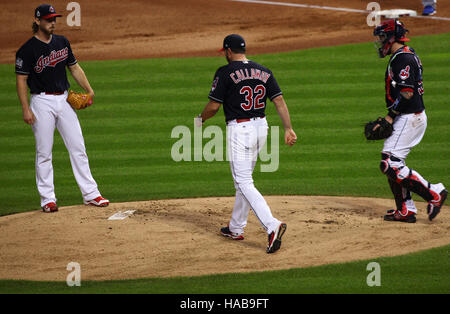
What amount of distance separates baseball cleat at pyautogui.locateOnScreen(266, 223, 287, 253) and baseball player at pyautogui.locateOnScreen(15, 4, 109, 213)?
2.50 metres

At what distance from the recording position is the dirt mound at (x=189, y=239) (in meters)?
6.03

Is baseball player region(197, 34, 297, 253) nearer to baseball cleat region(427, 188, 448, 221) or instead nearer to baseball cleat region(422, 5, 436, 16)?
baseball cleat region(427, 188, 448, 221)

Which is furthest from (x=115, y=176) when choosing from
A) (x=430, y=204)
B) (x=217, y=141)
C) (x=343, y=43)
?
(x=343, y=43)

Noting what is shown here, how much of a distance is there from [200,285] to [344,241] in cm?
167

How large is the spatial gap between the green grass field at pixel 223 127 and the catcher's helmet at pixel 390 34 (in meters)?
2.07

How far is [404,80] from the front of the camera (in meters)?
6.92

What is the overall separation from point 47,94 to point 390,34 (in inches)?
141

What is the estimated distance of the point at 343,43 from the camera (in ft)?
49.4

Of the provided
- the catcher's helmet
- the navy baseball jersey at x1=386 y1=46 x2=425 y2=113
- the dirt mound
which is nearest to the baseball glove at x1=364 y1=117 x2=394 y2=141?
the navy baseball jersey at x1=386 y1=46 x2=425 y2=113

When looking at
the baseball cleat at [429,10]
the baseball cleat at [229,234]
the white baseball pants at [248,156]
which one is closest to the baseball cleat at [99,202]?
the baseball cleat at [229,234]

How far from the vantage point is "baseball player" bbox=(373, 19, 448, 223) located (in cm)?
704

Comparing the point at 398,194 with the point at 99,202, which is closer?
the point at 398,194

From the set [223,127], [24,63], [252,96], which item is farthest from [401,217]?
[223,127]

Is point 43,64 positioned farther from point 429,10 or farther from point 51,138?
point 429,10
